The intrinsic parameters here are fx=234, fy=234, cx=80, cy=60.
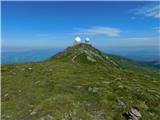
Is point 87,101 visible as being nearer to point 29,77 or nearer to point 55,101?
point 55,101

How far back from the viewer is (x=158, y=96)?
168 feet

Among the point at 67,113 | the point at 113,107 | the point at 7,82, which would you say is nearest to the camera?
the point at 67,113

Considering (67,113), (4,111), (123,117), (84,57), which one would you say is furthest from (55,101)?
(84,57)

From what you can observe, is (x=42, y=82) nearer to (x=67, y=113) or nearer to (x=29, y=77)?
(x=29, y=77)

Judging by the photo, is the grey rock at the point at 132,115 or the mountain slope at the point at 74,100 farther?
the mountain slope at the point at 74,100

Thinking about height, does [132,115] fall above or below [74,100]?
below

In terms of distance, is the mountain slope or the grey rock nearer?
the grey rock

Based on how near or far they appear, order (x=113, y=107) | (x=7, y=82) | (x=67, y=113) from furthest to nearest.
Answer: (x=7, y=82), (x=113, y=107), (x=67, y=113)

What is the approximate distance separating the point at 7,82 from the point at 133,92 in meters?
34.8

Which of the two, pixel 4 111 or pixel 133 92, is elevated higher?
pixel 133 92

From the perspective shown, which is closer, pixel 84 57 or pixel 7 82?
pixel 7 82

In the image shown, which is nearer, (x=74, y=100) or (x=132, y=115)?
(x=132, y=115)

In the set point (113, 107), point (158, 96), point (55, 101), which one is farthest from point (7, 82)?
point (158, 96)

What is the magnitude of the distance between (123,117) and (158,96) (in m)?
14.0
